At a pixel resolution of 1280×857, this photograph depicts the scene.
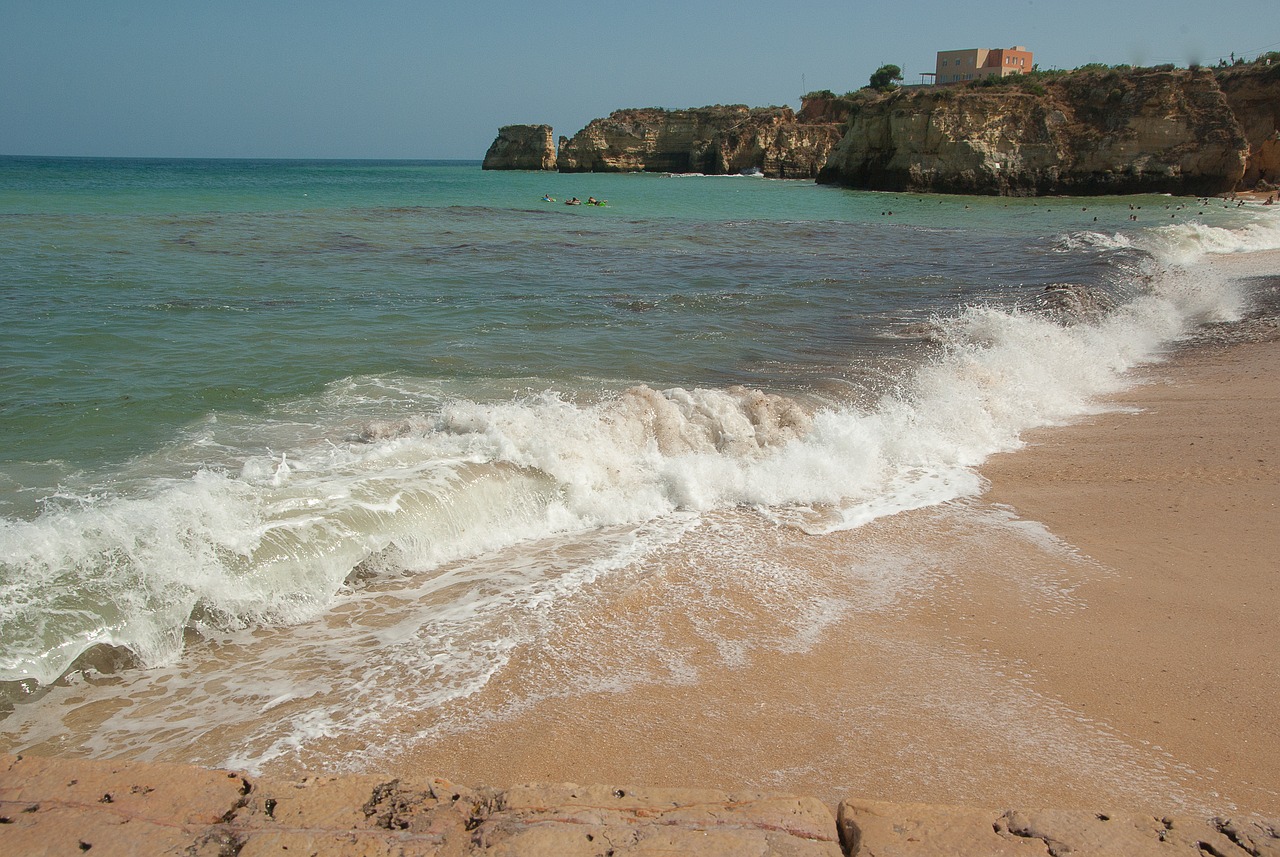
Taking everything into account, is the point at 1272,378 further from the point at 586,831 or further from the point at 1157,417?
the point at 586,831

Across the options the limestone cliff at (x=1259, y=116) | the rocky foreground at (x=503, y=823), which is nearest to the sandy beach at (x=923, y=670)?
the rocky foreground at (x=503, y=823)

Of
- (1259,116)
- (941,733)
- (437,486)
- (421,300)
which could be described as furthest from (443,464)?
(1259,116)

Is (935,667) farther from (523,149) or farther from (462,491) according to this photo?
(523,149)

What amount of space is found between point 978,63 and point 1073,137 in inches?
1924

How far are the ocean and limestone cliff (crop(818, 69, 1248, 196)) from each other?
29.6 meters

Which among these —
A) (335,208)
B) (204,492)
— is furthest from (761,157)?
(204,492)

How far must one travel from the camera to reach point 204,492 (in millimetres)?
5047

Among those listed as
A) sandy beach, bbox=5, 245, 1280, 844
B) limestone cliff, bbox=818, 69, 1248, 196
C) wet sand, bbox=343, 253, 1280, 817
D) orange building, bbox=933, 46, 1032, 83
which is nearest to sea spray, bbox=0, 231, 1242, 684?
sandy beach, bbox=5, 245, 1280, 844

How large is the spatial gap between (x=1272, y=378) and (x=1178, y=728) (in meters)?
7.41

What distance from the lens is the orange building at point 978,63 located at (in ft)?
270

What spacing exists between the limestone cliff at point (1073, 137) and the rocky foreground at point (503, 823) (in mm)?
45643

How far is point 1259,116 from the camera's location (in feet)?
135

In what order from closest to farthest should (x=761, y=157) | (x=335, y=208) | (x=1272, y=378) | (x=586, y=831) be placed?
(x=586, y=831) → (x=1272, y=378) → (x=335, y=208) → (x=761, y=157)

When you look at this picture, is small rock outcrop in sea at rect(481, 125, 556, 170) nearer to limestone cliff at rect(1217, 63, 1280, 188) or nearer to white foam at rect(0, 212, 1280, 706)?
limestone cliff at rect(1217, 63, 1280, 188)
